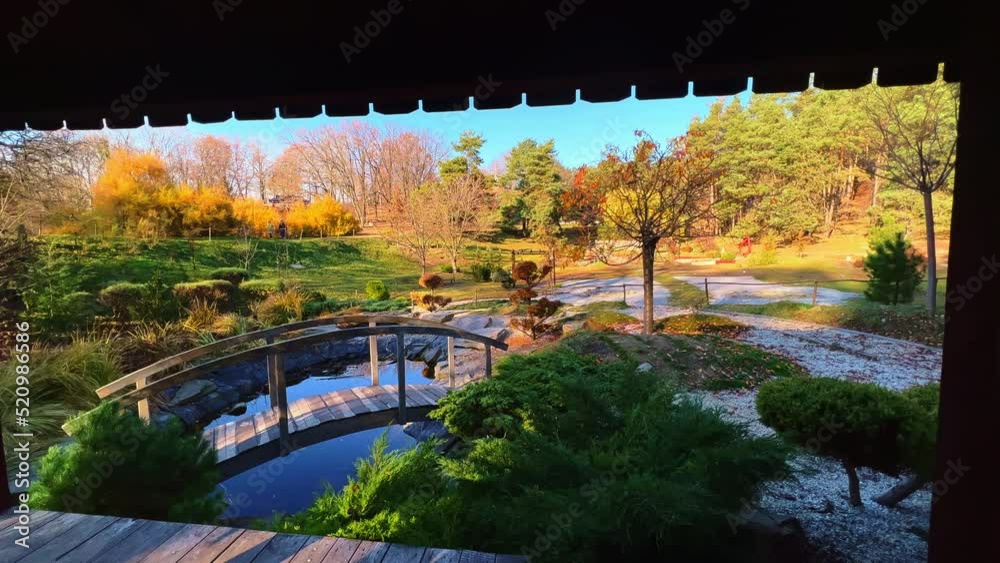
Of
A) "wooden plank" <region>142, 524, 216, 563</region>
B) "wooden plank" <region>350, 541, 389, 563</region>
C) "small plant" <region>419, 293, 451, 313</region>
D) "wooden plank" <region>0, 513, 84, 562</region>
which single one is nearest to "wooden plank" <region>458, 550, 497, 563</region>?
"wooden plank" <region>350, 541, 389, 563</region>

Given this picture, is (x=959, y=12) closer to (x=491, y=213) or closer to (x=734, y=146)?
(x=491, y=213)

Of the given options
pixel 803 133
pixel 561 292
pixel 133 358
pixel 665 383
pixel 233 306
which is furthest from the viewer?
pixel 803 133

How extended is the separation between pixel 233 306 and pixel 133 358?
8.85 feet

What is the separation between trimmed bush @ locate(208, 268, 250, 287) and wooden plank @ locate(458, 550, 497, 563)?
8.87 m

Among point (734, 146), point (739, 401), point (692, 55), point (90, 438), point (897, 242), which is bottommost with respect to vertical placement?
point (739, 401)

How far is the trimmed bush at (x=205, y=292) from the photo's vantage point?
7.62 meters

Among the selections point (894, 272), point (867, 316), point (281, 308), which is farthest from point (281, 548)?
point (894, 272)

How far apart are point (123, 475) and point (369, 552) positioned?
4.39ft

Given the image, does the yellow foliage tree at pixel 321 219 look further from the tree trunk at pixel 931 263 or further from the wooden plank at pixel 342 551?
the tree trunk at pixel 931 263

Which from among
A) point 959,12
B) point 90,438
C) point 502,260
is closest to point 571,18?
point 959,12

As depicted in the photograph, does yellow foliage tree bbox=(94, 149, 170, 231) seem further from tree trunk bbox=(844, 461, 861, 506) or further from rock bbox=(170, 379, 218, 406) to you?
tree trunk bbox=(844, 461, 861, 506)

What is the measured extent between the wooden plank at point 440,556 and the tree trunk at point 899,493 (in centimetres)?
286

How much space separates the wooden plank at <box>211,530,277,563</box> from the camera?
5.27 ft

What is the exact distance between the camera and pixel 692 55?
4.03 ft
